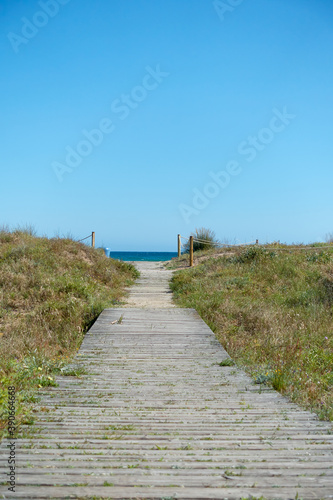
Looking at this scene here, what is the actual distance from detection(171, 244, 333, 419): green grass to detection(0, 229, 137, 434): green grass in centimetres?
265

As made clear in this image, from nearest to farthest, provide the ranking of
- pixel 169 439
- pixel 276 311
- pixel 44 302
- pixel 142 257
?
pixel 169 439 → pixel 276 311 → pixel 44 302 → pixel 142 257

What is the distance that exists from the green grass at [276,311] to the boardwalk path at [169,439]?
64 centimetres

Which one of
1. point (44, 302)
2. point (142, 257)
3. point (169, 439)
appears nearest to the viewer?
point (169, 439)

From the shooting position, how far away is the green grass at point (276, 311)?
6.00m

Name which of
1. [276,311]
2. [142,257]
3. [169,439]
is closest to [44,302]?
[276,311]

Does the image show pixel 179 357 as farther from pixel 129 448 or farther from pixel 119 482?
pixel 119 482

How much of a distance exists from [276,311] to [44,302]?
595cm

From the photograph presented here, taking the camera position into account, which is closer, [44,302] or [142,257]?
[44,302]

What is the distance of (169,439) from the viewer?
362 cm

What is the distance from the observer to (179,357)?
6.82 m
